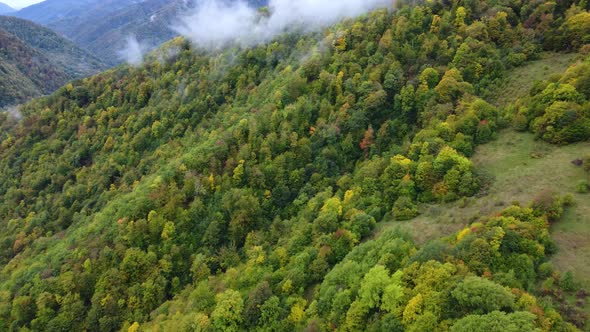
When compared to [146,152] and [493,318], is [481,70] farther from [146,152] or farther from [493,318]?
[146,152]

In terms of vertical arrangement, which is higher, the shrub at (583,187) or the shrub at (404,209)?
the shrub at (583,187)

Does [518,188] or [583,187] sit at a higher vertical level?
[583,187]

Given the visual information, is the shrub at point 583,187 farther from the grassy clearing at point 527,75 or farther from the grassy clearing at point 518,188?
the grassy clearing at point 527,75

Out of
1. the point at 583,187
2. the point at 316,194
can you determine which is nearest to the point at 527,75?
the point at 583,187

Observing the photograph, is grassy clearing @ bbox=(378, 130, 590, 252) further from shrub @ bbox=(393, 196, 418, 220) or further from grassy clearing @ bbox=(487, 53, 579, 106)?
grassy clearing @ bbox=(487, 53, 579, 106)

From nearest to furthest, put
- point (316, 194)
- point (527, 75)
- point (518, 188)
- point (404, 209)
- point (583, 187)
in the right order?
point (583, 187)
point (518, 188)
point (404, 209)
point (527, 75)
point (316, 194)

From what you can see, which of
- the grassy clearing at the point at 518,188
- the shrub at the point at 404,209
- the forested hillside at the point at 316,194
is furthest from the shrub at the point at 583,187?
the shrub at the point at 404,209

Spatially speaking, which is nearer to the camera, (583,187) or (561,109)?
(583,187)

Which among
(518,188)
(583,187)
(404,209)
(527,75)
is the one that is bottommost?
(404,209)

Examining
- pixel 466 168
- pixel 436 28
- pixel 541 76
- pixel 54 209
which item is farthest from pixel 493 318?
pixel 54 209

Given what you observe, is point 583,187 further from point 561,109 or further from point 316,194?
point 316,194
